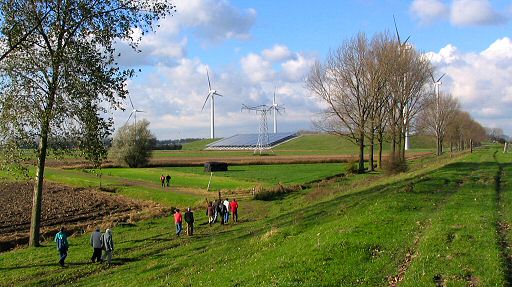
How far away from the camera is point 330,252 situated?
48.6 ft

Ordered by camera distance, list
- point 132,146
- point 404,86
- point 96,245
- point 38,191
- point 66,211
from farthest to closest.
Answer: point 132,146
point 404,86
point 66,211
point 38,191
point 96,245

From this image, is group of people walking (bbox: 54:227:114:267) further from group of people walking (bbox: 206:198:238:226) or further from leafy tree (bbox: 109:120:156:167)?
leafy tree (bbox: 109:120:156:167)

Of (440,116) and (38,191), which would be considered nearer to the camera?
(38,191)

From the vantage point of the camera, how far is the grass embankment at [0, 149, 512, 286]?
12.6 metres

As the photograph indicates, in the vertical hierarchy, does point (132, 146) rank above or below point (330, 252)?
above

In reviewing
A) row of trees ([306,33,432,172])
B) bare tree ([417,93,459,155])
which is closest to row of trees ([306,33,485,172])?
row of trees ([306,33,432,172])

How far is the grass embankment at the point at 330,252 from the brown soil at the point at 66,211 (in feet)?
15.8

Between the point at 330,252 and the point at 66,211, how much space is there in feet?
119

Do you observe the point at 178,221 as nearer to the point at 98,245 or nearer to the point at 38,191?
the point at 98,245

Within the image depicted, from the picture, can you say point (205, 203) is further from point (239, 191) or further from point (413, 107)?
point (413, 107)

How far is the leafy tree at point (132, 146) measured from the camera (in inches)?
4099

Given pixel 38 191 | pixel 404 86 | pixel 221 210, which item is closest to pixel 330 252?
pixel 38 191

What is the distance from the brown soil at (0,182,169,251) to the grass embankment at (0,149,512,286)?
15.8 ft

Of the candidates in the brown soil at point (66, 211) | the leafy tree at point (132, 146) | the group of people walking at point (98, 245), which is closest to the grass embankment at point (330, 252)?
the group of people walking at point (98, 245)
